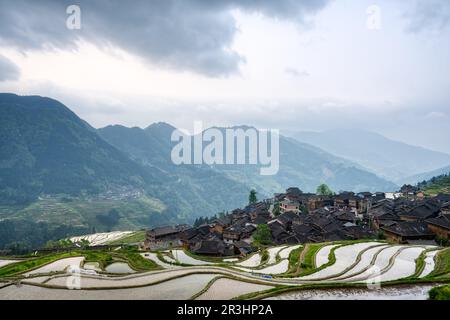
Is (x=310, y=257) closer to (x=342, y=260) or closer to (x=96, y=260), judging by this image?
(x=342, y=260)

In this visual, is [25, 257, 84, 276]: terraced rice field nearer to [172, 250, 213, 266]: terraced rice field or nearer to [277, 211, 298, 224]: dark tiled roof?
[172, 250, 213, 266]: terraced rice field

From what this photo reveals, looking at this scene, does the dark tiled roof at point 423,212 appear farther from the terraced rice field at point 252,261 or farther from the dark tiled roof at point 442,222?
the terraced rice field at point 252,261

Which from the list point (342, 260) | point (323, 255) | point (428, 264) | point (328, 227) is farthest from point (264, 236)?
point (428, 264)

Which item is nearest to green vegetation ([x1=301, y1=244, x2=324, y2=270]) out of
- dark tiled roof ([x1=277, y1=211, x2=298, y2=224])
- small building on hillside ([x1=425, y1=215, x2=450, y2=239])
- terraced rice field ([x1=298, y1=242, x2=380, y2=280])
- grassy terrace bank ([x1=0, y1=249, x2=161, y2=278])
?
terraced rice field ([x1=298, y1=242, x2=380, y2=280])
